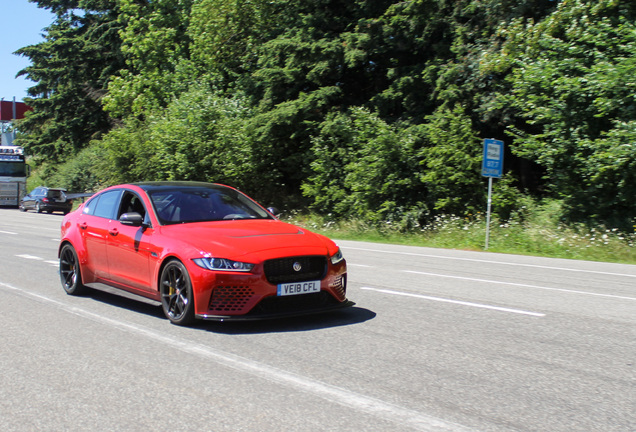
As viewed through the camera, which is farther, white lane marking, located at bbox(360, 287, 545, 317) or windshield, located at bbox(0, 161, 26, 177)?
windshield, located at bbox(0, 161, 26, 177)

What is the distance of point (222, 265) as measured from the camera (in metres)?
6.32

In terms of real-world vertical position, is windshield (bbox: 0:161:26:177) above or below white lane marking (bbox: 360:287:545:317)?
above

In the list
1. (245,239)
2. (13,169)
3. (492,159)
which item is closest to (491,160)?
(492,159)

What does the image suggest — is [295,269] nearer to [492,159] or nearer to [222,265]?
[222,265]

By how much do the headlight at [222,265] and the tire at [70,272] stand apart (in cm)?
308

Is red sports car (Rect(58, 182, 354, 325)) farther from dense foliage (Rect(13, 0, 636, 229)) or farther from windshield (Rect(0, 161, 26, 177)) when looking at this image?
windshield (Rect(0, 161, 26, 177))

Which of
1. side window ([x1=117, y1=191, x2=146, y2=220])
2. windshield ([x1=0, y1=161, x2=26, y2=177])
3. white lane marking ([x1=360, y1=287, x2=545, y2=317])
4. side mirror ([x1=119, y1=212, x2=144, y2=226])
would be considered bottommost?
white lane marking ([x1=360, y1=287, x2=545, y2=317])

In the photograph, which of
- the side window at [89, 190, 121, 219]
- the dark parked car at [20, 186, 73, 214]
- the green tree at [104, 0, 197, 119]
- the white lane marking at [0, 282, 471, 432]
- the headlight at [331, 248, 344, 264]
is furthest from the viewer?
the dark parked car at [20, 186, 73, 214]

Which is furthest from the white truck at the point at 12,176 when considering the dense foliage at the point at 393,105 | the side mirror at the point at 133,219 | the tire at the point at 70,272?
the side mirror at the point at 133,219

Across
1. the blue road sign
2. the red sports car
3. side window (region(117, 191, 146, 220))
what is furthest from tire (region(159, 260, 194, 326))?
the blue road sign

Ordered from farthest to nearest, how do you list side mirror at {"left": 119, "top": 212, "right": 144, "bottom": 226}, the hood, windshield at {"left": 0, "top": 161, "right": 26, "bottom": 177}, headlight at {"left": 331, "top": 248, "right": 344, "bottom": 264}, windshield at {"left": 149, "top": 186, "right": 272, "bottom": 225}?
1. windshield at {"left": 0, "top": 161, "right": 26, "bottom": 177}
2. windshield at {"left": 149, "top": 186, "right": 272, "bottom": 225}
3. side mirror at {"left": 119, "top": 212, "right": 144, "bottom": 226}
4. headlight at {"left": 331, "top": 248, "right": 344, "bottom": 264}
5. the hood

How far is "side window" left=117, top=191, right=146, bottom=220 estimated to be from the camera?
26.0 ft

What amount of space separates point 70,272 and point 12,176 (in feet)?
141

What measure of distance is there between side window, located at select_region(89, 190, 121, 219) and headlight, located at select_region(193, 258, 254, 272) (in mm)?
2463
